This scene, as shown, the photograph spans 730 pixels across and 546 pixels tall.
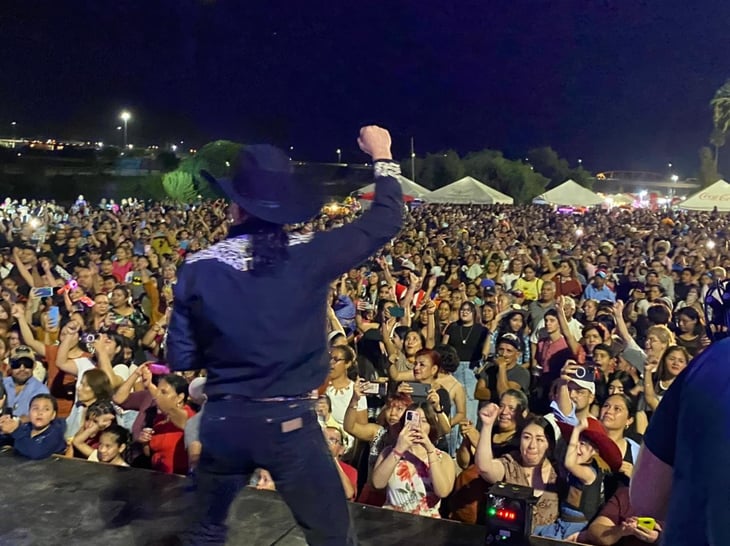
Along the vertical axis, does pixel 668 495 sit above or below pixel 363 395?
above

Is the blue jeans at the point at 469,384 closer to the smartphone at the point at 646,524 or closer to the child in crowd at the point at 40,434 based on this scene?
the smartphone at the point at 646,524

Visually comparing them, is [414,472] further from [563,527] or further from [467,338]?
[467,338]

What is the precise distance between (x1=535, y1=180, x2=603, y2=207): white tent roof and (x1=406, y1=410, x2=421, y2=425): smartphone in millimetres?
22305

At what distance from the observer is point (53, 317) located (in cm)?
618

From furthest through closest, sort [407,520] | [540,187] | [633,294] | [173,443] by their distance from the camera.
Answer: [540,187] → [633,294] → [173,443] → [407,520]

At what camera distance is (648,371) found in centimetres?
473

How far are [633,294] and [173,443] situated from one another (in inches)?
202

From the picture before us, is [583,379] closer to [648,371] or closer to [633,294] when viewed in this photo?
[648,371]

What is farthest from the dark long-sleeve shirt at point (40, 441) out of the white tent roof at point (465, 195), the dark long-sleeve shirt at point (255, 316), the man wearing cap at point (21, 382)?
the white tent roof at point (465, 195)

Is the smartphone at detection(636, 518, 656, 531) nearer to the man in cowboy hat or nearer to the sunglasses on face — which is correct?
the man in cowboy hat

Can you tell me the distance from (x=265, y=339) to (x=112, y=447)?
233 cm

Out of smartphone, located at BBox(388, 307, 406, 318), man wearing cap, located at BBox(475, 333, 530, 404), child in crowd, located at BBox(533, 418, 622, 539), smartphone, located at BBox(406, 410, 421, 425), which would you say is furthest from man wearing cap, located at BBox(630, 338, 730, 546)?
smartphone, located at BBox(388, 307, 406, 318)

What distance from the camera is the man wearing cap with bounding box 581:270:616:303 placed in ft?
25.4

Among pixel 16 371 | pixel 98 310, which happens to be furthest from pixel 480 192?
pixel 16 371
